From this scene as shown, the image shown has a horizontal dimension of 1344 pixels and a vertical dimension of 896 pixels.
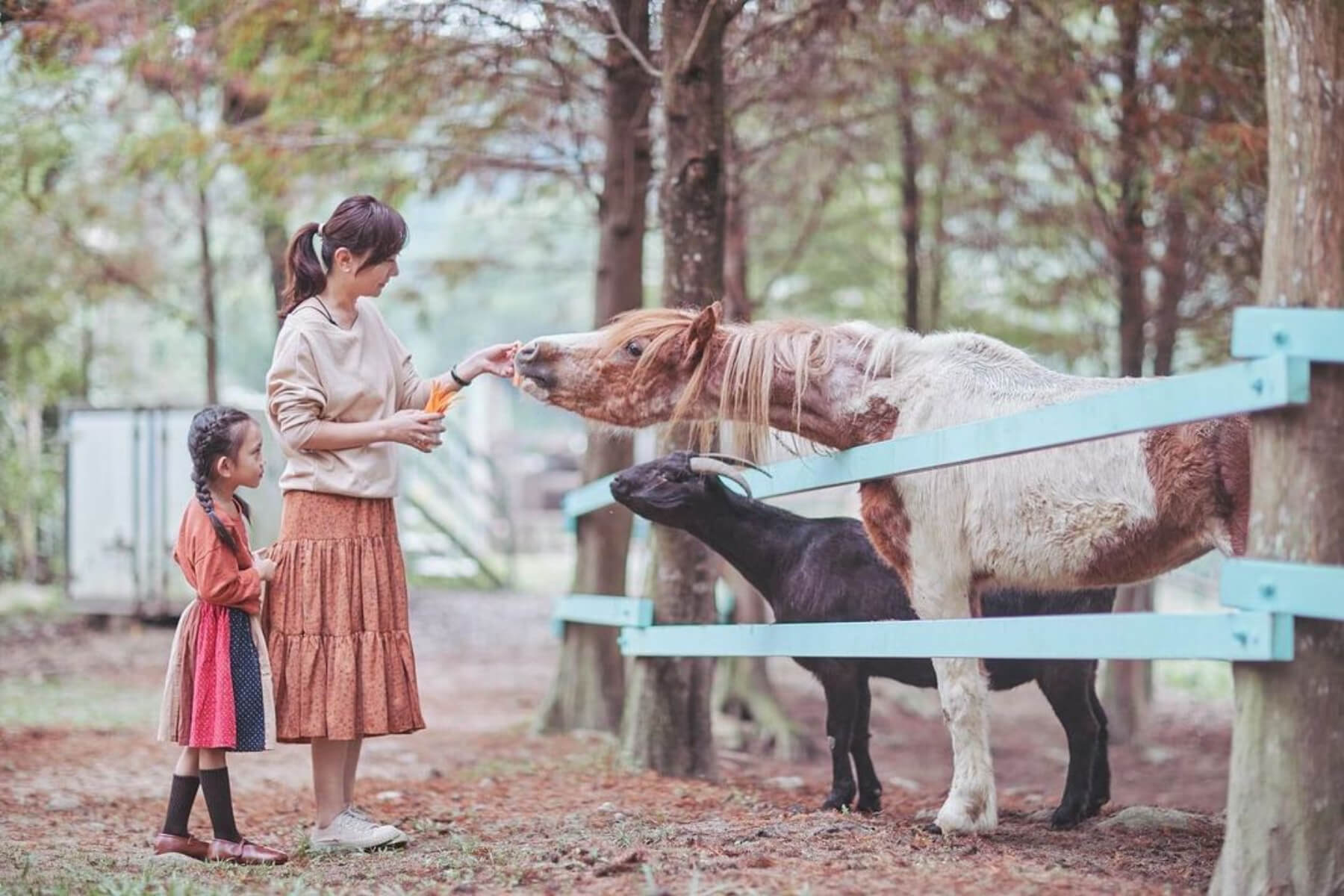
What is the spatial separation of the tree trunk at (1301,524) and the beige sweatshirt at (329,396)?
2.74 meters

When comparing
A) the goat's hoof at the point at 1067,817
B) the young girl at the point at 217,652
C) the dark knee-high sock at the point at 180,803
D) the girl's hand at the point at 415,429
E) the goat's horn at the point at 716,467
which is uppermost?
the girl's hand at the point at 415,429

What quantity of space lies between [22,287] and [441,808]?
10624mm

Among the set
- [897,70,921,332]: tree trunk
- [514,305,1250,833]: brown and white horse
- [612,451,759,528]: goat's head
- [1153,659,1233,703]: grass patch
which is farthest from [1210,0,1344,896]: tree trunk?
[1153,659,1233,703]: grass patch

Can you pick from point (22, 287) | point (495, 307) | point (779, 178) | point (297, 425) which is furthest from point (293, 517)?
point (495, 307)

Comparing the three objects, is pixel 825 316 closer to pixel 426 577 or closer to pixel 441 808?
pixel 426 577

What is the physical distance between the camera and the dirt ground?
384cm

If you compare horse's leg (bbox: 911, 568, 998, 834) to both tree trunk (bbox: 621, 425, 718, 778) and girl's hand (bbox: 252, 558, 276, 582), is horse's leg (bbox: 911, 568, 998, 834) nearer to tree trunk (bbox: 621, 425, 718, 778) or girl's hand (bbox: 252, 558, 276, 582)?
tree trunk (bbox: 621, 425, 718, 778)

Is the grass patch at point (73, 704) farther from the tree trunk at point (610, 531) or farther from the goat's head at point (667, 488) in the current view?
the goat's head at point (667, 488)

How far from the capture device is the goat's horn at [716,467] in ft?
16.9

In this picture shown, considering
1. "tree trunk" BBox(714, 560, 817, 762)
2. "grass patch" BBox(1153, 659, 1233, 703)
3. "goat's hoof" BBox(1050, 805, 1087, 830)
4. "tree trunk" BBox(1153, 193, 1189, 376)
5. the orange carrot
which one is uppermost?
"tree trunk" BBox(1153, 193, 1189, 376)

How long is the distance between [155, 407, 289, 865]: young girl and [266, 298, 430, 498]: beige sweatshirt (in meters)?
0.15

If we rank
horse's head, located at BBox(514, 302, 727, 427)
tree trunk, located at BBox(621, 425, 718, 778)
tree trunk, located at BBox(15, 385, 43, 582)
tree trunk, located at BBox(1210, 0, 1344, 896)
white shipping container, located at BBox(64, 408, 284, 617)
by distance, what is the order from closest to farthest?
tree trunk, located at BBox(1210, 0, 1344, 896), horse's head, located at BBox(514, 302, 727, 427), tree trunk, located at BBox(621, 425, 718, 778), white shipping container, located at BBox(64, 408, 284, 617), tree trunk, located at BBox(15, 385, 43, 582)

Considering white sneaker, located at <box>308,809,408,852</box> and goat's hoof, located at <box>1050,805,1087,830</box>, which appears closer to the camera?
white sneaker, located at <box>308,809,408,852</box>

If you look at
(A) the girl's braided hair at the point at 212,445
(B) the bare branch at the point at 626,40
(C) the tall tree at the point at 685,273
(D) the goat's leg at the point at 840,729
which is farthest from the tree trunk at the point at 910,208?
(A) the girl's braided hair at the point at 212,445
